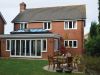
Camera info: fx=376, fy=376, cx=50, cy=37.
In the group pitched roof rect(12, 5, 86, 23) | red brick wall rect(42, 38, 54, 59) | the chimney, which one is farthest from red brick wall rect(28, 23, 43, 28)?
red brick wall rect(42, 38, 54, 59)

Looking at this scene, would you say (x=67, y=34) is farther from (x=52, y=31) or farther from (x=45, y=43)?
(x=45, y=43)

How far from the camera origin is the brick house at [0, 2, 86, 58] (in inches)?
2130

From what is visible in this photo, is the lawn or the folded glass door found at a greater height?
the folded glass door

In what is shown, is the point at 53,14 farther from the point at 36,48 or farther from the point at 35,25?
the point at 36,48

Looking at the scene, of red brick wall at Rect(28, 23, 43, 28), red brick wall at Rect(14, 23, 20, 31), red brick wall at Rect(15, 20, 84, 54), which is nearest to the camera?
red brick wall at Rect(15, 20, 84, 54)

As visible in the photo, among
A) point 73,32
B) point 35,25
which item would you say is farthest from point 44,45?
point 35,25

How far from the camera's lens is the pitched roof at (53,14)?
198 feet

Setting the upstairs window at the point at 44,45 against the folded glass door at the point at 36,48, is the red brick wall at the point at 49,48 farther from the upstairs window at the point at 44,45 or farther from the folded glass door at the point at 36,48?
the folded glass door at the point at 36,48

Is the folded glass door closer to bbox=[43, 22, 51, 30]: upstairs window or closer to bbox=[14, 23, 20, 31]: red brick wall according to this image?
bbox=[43, 22, 51, 30]: upstairs window

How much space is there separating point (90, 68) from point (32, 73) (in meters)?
5.99

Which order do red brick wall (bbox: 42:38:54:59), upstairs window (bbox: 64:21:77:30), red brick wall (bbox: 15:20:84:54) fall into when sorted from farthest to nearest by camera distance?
upstairs window (bbox: 64:21:77:30)
red brick wall (bbox: 15:20:84:54)
red brick wall (bbox: 42:38:54:59)

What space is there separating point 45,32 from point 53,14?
6.27m

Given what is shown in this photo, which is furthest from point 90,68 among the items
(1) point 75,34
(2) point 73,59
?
(1) point 75,34

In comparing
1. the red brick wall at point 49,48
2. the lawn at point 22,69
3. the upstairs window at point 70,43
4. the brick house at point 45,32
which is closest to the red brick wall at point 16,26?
the brick house at point 45,32
